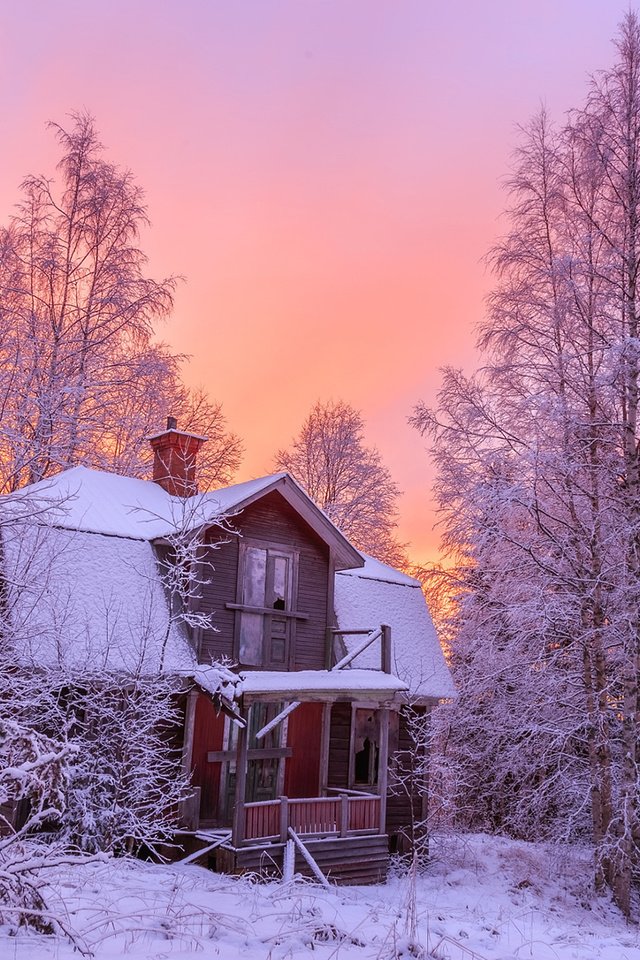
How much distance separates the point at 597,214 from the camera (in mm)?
15719

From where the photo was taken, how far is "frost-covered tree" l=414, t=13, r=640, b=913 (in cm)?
1416

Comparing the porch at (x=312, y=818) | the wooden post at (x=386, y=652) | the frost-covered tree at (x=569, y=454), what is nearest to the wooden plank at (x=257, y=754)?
the porch at (x=312, y=818)

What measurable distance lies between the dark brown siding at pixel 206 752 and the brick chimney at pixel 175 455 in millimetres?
4984

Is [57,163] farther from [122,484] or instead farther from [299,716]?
[299,716]

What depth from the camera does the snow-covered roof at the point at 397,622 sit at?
18.8 m

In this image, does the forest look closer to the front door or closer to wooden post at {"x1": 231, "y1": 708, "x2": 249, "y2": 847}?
wooden post at {"x1": 231, "y1": 708, "x2": 249, "y2": 847}

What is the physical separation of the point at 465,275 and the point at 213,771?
38.4 feet

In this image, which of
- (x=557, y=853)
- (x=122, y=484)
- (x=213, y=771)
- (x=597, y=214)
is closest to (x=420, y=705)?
(x=557, y=853)

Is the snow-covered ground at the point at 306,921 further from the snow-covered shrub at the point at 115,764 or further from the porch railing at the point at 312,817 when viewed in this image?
the porch railing at the point at 312,817

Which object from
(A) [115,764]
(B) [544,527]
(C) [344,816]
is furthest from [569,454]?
(A) [115,764]

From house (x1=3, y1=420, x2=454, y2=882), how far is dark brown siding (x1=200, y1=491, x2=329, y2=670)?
0.11 feet

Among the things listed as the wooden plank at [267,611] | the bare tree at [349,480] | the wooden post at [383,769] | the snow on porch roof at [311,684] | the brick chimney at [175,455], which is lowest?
the wooden post at [383,769]

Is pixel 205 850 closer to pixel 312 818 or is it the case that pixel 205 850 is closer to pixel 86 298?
pixel 312 818

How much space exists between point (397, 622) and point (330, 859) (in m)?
6.26
